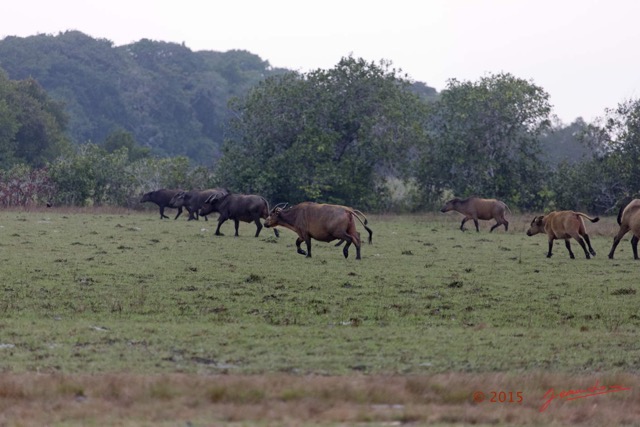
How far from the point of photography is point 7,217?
1288 inches

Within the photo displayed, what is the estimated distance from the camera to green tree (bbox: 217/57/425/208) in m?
41.8

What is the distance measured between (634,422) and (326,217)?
Result: 42.6 feet

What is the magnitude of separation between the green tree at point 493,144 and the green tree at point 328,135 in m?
1.43

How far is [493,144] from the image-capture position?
140ft

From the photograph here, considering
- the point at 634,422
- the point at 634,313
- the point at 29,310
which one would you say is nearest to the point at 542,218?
the point at 634,313

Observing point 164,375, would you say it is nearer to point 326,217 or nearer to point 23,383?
point 23,383

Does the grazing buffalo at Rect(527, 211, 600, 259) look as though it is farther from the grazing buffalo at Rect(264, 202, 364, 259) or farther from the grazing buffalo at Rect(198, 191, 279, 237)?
the grazing buffalo at Rect(198, 191, 279, 237)

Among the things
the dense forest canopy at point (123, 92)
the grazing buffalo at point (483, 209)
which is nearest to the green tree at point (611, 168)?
the grazing buffalo at point (483, 209)

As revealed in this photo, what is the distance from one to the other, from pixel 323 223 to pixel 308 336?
9481mm

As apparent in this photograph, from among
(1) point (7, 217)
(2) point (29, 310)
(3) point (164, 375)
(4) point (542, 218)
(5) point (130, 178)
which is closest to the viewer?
(3) point (164, 375)

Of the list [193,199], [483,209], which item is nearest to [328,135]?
[193,199]

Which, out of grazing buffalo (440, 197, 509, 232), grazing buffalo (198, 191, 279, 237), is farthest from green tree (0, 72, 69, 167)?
grazing buffalo (198, 191, 279, 237)

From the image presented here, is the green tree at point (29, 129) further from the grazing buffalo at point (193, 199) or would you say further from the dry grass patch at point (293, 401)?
the dry grass patch at point (293, 401)

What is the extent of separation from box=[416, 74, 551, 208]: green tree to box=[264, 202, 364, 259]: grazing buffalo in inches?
909
